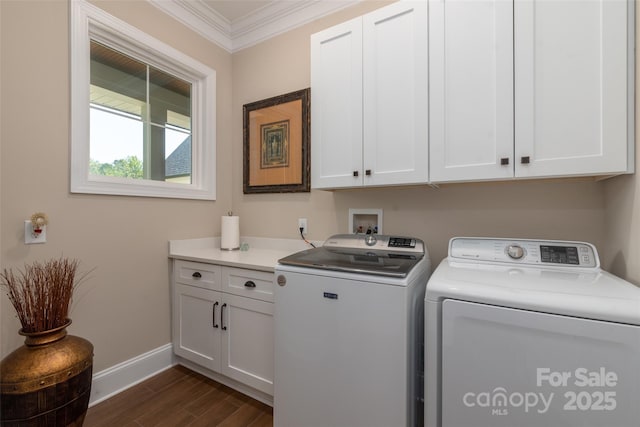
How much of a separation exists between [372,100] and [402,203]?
658 millimetres

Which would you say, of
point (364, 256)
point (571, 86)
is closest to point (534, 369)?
Answer: point (364, 256)

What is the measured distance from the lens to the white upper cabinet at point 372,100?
1.38m

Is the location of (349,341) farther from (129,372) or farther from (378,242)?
(129,372)

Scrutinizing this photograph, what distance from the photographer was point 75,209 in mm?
1564

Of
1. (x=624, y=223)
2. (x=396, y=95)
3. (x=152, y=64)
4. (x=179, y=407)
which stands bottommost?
(x=179, y=407)

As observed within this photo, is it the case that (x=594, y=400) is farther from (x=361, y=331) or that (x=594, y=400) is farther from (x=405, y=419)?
(x=361, y=331)

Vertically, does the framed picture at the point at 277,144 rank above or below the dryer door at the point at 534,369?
above

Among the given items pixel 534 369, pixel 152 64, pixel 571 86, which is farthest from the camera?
pixel 152 64

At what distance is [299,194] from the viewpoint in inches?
84.4

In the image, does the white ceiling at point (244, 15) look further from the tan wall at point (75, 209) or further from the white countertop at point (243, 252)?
the white countertop at point (243, 252)

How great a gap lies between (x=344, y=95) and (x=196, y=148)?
4.58 feet

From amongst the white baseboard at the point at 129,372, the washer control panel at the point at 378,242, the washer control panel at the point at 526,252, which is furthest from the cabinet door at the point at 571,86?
the white baseboard at the point at 129,372

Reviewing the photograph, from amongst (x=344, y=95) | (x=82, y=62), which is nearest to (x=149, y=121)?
(x=82, y=62)

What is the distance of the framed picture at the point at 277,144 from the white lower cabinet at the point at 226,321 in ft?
2.66
